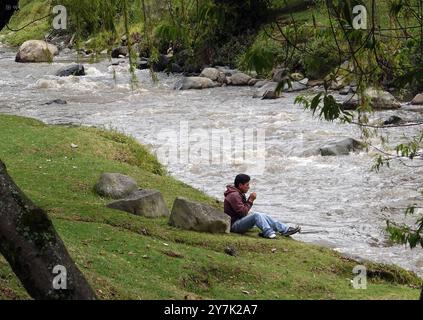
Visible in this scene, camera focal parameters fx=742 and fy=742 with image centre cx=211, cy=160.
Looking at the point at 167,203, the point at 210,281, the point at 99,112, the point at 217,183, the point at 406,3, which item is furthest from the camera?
the point at 99,112

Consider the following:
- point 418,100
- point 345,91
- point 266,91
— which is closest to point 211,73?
point 266,91

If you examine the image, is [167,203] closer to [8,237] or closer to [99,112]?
[8,237]

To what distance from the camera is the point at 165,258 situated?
395 inches

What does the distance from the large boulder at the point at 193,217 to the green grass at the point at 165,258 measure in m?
0.26

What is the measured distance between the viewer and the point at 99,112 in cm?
2870

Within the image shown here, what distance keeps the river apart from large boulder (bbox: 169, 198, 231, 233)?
2.63 meters

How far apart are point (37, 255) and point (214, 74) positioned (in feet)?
104

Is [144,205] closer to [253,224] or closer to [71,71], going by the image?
[253,224]

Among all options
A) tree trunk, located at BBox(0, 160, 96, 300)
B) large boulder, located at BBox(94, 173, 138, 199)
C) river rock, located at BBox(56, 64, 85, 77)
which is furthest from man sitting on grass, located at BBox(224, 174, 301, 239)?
river rock, located at BBox(56, 64, 85, 77)

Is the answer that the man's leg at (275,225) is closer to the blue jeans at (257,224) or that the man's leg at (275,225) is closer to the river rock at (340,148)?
the blue jeans at (257,224)

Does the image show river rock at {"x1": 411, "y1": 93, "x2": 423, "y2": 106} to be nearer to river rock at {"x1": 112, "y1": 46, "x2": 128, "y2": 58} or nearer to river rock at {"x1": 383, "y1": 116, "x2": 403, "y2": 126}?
river rock at {"x1": 383, "y1": 116, "x2": 403, "y2": 126}

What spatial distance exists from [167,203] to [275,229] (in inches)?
90.0
